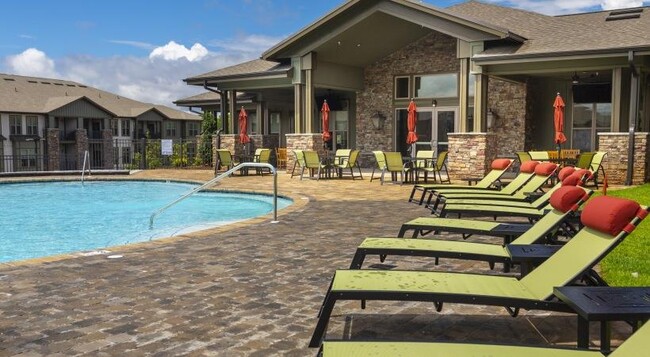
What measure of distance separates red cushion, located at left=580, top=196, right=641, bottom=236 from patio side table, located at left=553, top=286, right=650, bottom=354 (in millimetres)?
533

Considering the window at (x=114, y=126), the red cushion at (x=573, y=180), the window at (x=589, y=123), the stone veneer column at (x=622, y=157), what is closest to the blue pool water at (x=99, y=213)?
the red cushion at (x=573, y=180)

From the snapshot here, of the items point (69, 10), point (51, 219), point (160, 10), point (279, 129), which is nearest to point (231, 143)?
point (279, 129)

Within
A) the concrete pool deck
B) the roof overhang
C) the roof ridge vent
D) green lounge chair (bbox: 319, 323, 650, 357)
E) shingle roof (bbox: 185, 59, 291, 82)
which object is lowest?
the concrete pool deck

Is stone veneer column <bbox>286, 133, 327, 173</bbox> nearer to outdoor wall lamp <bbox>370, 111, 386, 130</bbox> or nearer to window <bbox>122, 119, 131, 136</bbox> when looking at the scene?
outdoor wall lamp <bbox>370, 111, 386, 130</bbox>

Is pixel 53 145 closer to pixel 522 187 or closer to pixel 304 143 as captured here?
pixel 304 143

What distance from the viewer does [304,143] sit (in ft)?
64.3

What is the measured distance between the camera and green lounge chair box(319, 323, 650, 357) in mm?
2298

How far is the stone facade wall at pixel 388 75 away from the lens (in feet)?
68.4

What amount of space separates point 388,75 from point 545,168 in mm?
14196

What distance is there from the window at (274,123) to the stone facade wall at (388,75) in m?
5.12

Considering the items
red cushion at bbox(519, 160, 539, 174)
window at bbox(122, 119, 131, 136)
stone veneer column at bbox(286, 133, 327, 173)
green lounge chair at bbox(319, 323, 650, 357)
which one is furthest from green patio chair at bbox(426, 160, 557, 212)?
window at bbox(122, 119, 131, 136)

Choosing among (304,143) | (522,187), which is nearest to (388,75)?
(304,143)

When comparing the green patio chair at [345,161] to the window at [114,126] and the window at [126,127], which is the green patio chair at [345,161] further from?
the window at [126,127]

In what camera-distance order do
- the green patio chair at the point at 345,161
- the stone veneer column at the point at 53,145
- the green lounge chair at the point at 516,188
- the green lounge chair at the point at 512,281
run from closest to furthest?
1. the green lounge chair at the point at 512,281
2. the green lounge chair at the point at 516,188
3. the green patio chair at the point at 345,161
4. the stone veneer column at the point at 53,145
